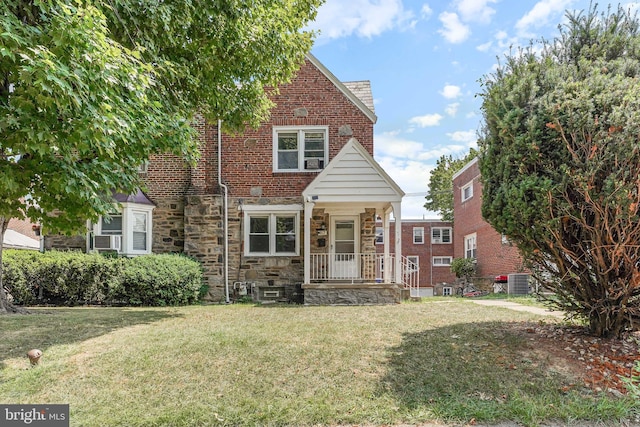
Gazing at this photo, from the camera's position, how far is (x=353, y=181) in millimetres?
11320

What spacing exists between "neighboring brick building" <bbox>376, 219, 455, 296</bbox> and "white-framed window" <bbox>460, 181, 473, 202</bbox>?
5865 mm

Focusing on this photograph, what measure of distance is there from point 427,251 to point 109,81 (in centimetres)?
2770

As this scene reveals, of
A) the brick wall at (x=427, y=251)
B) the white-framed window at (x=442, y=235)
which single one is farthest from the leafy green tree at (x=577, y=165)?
the white-framed window at (x=442, y=235)

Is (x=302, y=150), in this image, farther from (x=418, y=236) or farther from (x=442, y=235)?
(x=442, y=235)

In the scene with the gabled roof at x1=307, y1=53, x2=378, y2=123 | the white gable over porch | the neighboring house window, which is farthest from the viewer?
the neighboring house window

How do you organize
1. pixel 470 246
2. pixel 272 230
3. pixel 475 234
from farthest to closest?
pixel 470 246
pixel 475 234
pixel 272 230

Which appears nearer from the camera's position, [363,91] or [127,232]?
[127,232]

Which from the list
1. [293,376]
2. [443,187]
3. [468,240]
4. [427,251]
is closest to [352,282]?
[293,376]

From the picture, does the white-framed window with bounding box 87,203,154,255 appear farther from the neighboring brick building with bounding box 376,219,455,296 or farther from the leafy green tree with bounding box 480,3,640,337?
the neighboring brick building with bounding box 376,219,455,296

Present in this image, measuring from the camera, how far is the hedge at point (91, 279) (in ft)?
36.3

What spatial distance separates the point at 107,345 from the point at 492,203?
579 cm

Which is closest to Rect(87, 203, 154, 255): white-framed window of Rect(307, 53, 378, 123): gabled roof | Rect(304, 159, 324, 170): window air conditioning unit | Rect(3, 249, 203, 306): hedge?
Rect(3, 249, 203, 306): hedge

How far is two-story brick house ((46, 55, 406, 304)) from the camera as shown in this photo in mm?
12633

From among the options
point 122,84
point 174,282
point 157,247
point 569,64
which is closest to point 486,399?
point 569,64
